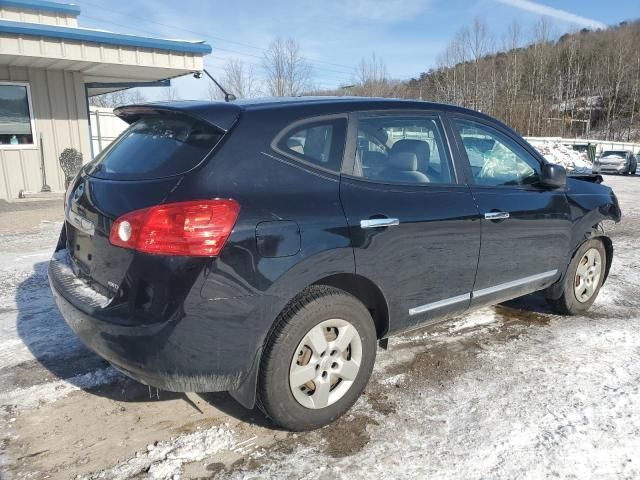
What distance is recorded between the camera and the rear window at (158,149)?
7.83 ft

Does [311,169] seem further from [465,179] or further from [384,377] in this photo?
[384,377]

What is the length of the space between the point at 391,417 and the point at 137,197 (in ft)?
6.02

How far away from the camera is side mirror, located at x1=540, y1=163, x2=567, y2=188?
12.4 feet

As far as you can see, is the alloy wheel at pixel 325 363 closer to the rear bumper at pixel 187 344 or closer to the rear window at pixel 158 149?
the rear bumper at pixel 187 344

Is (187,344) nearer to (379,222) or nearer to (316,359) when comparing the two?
(316,359)

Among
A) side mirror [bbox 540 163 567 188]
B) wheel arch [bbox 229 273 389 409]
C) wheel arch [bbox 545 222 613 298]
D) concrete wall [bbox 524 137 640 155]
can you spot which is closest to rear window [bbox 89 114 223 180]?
wheel arch [bbox 229 273 389 409]

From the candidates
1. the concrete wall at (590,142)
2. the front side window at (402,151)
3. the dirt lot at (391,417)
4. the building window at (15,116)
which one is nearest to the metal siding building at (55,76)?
the building window at (15,116)

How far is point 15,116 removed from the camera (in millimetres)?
10836

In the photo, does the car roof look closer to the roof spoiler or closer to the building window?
the roof spoiler

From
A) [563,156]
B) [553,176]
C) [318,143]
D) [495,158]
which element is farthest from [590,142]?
[318,143]

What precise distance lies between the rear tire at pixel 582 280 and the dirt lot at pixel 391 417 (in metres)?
0.27

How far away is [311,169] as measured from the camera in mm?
2590

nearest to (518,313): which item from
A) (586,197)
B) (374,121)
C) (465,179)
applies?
(586,197)

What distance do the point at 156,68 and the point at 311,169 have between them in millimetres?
9767
